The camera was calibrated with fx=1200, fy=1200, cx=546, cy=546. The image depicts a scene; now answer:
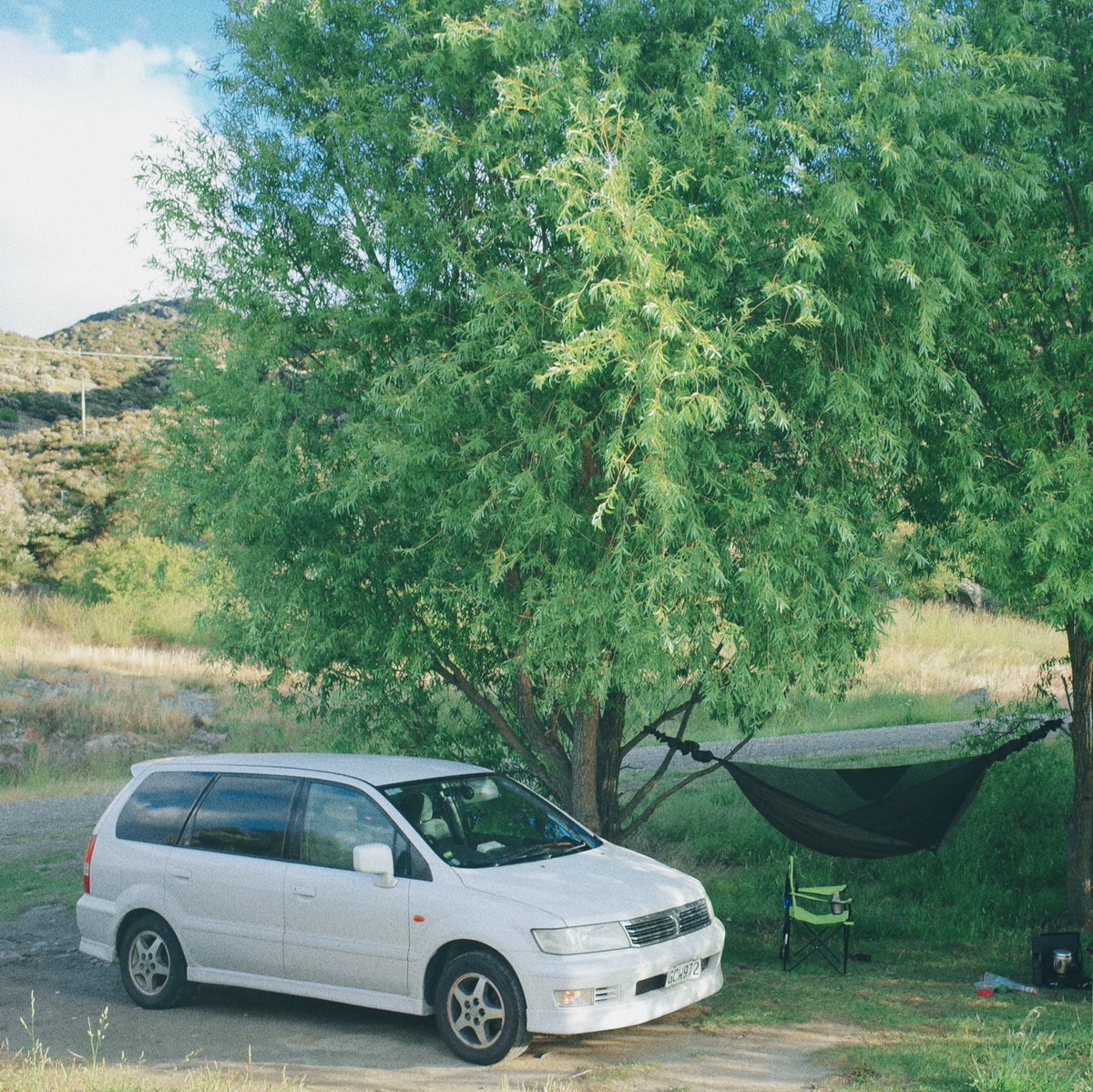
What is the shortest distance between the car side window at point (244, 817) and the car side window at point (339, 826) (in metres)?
0.17

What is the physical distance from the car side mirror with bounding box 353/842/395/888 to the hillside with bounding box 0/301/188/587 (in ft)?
90.2

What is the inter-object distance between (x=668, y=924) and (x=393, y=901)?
4.95ft

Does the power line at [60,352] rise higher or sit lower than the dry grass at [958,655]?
higher

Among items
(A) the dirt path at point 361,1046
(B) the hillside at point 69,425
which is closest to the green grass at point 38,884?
(A) the dirt path at point 361,1046

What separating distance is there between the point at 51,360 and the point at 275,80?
234 feet

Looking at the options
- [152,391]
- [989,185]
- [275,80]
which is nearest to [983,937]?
[989,185]

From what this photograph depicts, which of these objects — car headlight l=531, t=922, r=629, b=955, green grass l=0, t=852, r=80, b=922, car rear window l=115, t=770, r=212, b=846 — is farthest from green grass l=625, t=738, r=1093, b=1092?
green grass l=0, t=852, r=80, b=922

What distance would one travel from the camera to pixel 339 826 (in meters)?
7.03

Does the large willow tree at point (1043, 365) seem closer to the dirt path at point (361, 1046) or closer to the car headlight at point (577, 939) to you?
the dirt path at point (361, 1046)

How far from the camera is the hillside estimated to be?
48.7m

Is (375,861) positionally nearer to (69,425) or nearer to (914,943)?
(914,943)

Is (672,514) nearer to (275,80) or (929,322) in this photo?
(929,322)

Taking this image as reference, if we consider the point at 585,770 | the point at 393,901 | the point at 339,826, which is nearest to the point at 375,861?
the point at 393,901

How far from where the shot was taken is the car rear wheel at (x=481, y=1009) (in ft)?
20.2
